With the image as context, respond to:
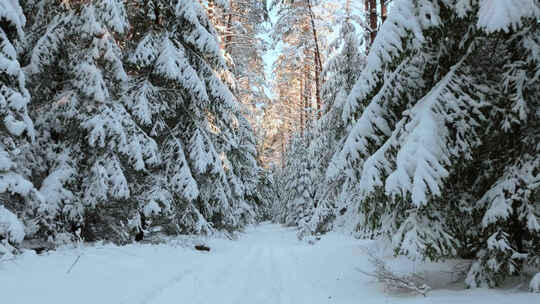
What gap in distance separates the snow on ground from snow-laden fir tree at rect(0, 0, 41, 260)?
63 cm

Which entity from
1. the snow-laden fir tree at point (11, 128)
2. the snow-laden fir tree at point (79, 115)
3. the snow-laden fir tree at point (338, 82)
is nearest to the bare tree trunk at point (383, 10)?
the snow-laden fir tree at point (338, 82)

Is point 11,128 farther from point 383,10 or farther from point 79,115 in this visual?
point 383,10

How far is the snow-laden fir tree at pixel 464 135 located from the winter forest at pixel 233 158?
30 mm

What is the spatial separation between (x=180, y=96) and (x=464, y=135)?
29.2 feet

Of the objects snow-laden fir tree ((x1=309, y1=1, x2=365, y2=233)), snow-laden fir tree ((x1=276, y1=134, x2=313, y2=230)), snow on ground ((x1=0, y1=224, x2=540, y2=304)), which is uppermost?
snow-laden fir tree ((x1=309, y1=1, x2=365, y2=233))

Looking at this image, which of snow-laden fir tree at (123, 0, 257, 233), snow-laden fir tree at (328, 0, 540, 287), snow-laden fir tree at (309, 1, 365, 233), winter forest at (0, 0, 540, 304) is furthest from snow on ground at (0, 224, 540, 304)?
snow-laden fir tree at (309, 1, 365, 233)

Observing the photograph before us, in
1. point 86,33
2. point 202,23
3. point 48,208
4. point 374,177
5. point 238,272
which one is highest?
point 202,23

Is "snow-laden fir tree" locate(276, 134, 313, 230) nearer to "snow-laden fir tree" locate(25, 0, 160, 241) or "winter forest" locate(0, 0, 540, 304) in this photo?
"winter forest" locate(0, 0, 540, 304)

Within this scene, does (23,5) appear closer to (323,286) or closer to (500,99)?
(323,286)

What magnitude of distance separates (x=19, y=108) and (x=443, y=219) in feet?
26.4

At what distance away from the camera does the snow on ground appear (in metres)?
5.13

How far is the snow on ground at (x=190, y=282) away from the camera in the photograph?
5133mm

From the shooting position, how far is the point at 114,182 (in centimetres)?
924

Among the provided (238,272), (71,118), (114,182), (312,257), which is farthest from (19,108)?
(312,257)
